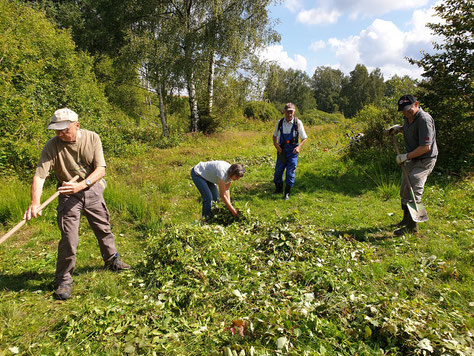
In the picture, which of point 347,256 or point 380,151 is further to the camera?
point 380,151

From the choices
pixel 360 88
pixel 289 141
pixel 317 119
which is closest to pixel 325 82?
pixel 360 88

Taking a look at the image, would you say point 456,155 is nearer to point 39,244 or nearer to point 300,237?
point 300,237

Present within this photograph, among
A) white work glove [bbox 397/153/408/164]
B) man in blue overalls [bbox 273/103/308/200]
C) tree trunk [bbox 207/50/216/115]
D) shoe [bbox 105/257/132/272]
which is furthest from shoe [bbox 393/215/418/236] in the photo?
tree trunk [bbox 207/50/216/115]

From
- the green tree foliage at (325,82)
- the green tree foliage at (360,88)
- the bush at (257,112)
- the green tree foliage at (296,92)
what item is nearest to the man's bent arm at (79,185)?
the bush at (257,112)

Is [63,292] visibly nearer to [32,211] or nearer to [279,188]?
[32,211]

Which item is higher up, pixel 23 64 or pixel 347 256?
pixel 23 64

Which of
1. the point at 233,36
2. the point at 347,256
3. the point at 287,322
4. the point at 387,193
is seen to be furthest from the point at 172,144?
the point at 287,322

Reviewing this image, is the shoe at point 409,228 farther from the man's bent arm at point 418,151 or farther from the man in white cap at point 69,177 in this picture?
the man in white cap at point 69,177

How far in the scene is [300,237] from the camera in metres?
3.69

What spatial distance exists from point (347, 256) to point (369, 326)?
124 cm

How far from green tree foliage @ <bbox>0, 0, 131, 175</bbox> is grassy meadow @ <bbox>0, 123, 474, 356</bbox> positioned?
3.92 ft

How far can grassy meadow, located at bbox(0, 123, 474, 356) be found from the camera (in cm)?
228

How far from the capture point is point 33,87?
779 cm

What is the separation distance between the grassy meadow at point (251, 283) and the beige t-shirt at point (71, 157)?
1246 millimetres
